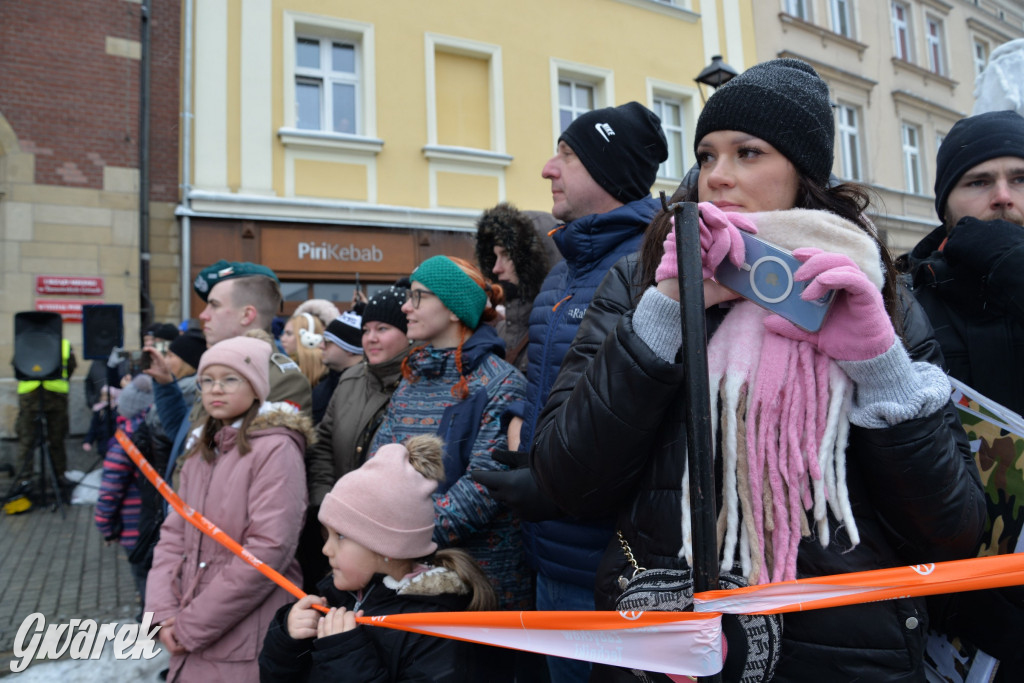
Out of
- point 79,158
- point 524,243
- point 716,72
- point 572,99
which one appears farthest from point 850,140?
point 79,158

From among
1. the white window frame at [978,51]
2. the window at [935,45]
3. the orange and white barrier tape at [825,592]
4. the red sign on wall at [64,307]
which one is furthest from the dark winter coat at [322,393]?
the white window frame at [978,51]

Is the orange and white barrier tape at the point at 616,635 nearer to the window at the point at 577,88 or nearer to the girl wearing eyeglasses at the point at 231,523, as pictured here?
the girl wearing eyeglasses at the point at 231,523

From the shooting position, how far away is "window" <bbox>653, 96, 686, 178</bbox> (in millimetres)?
11578

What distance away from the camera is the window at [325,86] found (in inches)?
355

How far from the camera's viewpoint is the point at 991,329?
66.1 inches

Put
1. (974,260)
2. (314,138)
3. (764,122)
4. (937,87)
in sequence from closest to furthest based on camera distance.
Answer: (764,122) → (974,260) → (314,138) → (937,87)

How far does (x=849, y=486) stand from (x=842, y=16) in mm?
16480

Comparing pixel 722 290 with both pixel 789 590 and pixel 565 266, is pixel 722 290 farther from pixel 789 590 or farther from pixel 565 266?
pixel 565 266

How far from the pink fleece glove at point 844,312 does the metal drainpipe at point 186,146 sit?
8.47 meters

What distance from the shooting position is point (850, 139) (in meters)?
14.2

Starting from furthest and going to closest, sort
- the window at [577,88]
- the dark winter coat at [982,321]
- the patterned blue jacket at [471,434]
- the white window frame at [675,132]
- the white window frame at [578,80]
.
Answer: the white window frame at [675,132]
the window at [577,88]
the white window frame at [578,80]
the patterned blue jacket at [471,434]
the dark winter coat at [982,321]

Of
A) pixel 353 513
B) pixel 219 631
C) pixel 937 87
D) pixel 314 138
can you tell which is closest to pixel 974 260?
pixel 353 513

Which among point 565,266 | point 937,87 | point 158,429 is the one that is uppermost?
point 937,87

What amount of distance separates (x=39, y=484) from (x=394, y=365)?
628 centimetres
